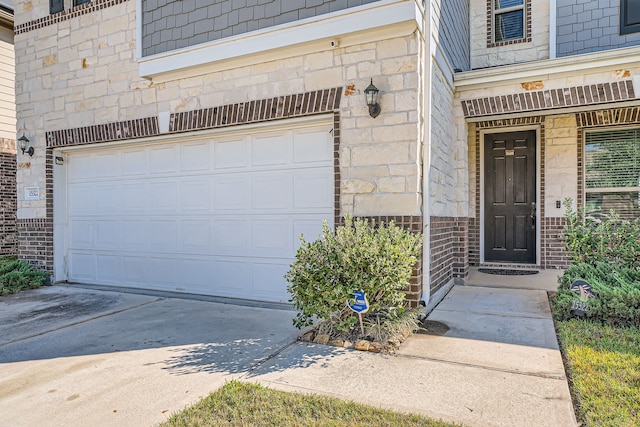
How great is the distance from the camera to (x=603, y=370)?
3.14 metres

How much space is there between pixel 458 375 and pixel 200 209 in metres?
4.25

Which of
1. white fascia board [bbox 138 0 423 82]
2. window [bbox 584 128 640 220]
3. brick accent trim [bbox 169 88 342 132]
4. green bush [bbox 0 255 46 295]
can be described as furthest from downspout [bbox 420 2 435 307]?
green bush [bbox 0 255 46 295]

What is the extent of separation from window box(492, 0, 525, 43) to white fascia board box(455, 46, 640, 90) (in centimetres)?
222

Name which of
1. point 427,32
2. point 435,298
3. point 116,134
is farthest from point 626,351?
point 116,134

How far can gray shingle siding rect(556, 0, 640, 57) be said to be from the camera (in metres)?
7.14

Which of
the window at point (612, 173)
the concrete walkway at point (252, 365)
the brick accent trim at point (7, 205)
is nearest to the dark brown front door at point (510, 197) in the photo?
the window at point (612, 173)

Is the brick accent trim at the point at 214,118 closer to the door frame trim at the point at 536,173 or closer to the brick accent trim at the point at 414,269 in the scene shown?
the brick accent trim at the point at 414,269

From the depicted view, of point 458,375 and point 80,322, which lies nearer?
point 458,375

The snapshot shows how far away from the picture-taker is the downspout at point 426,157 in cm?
471

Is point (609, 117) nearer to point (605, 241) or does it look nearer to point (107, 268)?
point (605, 241)

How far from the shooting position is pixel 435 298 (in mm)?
5258

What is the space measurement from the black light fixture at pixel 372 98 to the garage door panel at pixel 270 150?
131 cm

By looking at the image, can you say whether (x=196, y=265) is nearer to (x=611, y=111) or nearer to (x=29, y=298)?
(x=29, y=298)

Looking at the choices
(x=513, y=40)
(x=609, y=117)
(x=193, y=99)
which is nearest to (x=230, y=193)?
(x=193, y=99)
